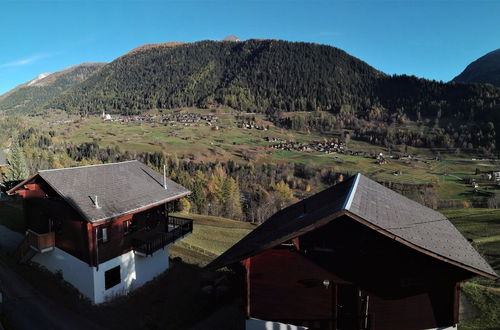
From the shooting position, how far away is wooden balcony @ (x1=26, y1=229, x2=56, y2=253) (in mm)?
20625

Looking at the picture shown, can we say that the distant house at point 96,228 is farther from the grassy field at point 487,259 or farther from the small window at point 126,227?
the grassy field at point 487,259

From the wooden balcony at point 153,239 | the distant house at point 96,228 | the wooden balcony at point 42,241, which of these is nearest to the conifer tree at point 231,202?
the wooden balcony at point 153,239

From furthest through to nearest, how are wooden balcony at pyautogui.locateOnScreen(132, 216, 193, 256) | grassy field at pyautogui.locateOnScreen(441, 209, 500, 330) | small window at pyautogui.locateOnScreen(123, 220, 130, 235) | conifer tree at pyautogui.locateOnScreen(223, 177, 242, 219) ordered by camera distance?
conifer tree at pyautogui.locateOnScreen(223, 177, 242, 219)
wooden balcony at pyautogui.locateOnScreen(132, 216, 193, 256)
small window at pyautogui.locateOnScreen(123, 220, 130, 235)
grassy field at pyautogui.locateOnScreen(441, 209, 500, 330)

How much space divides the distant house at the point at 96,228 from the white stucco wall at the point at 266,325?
11.1 m

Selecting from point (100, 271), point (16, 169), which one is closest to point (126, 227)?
point (100, 271)

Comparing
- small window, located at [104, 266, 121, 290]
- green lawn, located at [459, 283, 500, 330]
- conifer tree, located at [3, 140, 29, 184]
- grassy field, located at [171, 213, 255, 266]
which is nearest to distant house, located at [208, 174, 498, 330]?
green lawn, located at [459, 283, 500, 330]

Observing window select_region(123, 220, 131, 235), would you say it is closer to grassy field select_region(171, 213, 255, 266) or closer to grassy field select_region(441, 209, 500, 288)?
grassy field select_region(171, 213, 255, 266)

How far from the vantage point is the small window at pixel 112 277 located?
20359 millimetres

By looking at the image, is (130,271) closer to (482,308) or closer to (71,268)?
(71,268)

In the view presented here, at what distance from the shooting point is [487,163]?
17762 centimetres

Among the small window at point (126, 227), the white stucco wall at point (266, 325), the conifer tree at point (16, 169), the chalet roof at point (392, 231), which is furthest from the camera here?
the conifer tree at point (16, 169)

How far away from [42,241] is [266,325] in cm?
1651

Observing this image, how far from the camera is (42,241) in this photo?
20.7 m

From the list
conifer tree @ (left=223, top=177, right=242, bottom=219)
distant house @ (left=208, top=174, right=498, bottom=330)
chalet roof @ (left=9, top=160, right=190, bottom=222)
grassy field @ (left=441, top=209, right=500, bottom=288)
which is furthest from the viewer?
conifer tree @ (left=223, top=177, right=242, bottom=219)
